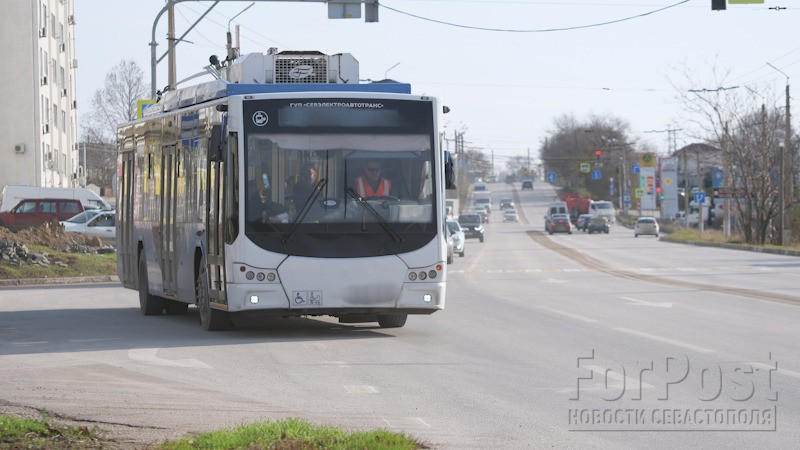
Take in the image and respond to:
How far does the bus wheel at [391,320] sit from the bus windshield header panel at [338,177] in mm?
1863

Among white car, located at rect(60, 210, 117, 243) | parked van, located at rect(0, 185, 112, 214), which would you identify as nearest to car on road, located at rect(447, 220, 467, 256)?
white car, located at rect(60, 210, 117, 243)

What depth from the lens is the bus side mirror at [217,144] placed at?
610 inches

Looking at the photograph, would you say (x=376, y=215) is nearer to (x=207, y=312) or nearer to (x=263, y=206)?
(x=263, y=206)

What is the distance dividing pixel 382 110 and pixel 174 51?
2300 centimetres

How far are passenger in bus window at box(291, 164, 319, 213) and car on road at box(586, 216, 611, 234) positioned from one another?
265 ft

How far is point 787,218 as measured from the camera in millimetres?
61094

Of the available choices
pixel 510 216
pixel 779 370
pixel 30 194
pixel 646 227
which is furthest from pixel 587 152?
pixel 779 370

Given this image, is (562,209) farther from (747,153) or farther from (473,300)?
(473,300)

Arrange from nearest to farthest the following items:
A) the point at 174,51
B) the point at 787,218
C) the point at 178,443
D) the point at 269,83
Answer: the point at 178,443
the point at 269,83
the point at 174,51
the point at 787,218

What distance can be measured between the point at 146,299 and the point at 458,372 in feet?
30.9

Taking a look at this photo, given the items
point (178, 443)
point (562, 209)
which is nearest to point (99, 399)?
point (178, 443)

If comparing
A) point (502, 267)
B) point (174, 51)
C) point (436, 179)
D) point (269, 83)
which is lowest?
point (502, 267)

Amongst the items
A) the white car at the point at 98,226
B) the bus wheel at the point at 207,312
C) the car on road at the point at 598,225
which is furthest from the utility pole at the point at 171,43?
the car on road at the point at 598,225

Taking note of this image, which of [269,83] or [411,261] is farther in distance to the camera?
[269,83]
